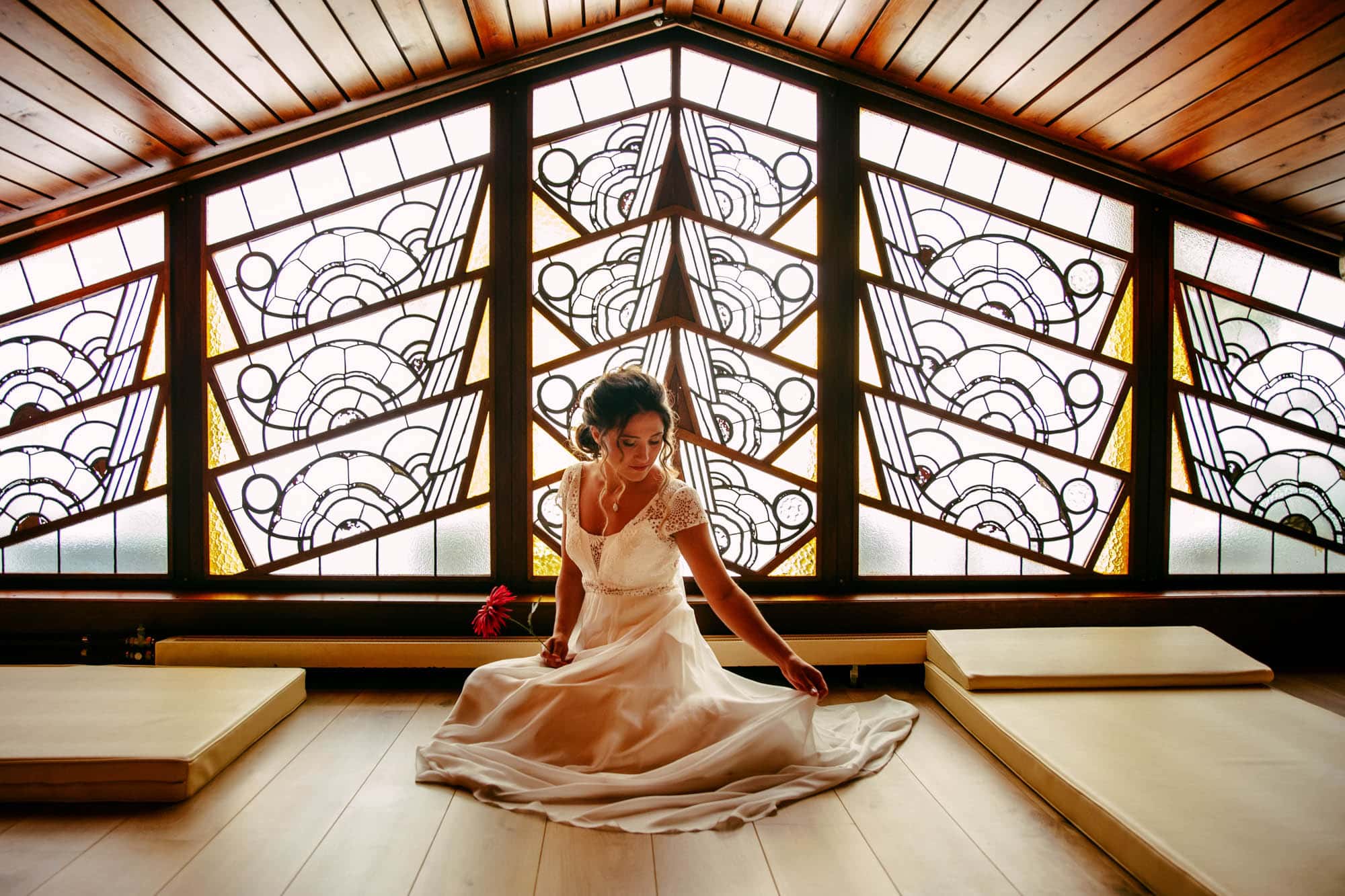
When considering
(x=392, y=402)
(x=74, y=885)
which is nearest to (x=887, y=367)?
(x=392, y=402)

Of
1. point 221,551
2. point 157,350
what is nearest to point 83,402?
Answer: point 157,350

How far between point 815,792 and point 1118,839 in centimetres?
77

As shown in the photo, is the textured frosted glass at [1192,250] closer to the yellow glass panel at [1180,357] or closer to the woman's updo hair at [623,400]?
the yellow glass panel at [1180,357]

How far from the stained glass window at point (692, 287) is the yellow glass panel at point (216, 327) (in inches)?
51.2

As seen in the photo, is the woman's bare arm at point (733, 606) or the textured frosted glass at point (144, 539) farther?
the textured frosted glass at point (144, 539)

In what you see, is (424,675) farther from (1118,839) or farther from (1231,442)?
(1231,442)

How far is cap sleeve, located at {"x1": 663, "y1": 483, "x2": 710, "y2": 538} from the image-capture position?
2738mm

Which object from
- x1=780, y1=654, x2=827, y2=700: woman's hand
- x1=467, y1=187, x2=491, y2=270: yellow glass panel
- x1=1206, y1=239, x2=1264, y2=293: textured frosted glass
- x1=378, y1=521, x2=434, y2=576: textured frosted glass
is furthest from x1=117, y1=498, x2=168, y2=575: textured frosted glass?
x1=1206, y1=239, x2=1264, y2=293: textured frosted glass

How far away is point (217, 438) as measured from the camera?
3.81m

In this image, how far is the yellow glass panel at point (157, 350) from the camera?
3799 millimetres

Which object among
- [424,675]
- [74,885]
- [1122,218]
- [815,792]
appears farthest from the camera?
[1122,218]

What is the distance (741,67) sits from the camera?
394 centimetres

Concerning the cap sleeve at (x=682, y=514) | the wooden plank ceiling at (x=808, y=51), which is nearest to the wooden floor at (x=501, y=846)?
the cap sleeve at (x=682, y=514)

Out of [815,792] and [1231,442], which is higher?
[1231,442]
